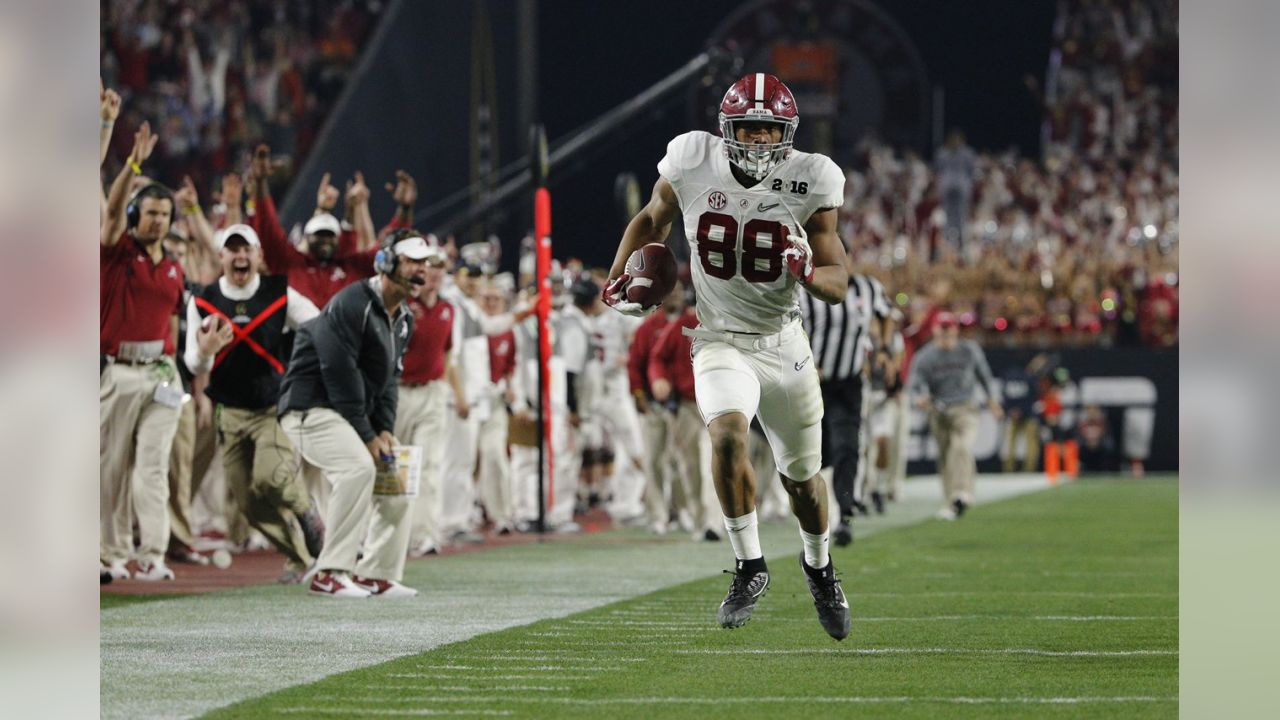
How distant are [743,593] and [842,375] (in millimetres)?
5468

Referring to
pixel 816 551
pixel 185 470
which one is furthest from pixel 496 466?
pixel 816 551

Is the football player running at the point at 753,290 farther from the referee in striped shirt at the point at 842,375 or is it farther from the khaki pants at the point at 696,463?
the khaki pants at the point at 696,463

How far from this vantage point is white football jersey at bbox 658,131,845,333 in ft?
22.5

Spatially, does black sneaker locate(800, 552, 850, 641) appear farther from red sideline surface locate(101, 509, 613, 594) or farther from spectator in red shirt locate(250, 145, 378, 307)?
spectator in red shirt locate(250, 145, 378, 307)

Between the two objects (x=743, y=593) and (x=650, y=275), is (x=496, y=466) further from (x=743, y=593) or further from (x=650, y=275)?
(x=650, y=275)

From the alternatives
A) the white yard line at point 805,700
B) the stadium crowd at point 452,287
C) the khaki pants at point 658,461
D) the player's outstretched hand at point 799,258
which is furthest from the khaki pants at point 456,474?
the white yard line at point 805,700

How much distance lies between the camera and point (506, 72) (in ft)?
69.0

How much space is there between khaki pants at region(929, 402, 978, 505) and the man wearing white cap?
7607 mm

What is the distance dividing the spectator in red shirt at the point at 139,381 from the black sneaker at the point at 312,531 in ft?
2.46

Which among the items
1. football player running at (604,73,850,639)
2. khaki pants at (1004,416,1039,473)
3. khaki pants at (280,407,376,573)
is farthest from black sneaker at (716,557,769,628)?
khaki pants at (1004,416,1039,473)

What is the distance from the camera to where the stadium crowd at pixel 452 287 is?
979cm

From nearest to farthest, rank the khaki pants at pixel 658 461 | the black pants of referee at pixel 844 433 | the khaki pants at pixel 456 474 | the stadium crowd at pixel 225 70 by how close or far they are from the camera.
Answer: the black pants of referee at pixel 844 433
the khaki pants at pixel 456 474
the khaki pants at pixel 658 461
the stadium crowd at pixel 225 70

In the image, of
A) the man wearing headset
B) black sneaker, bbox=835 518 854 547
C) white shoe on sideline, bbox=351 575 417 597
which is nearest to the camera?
the man wearing headset
